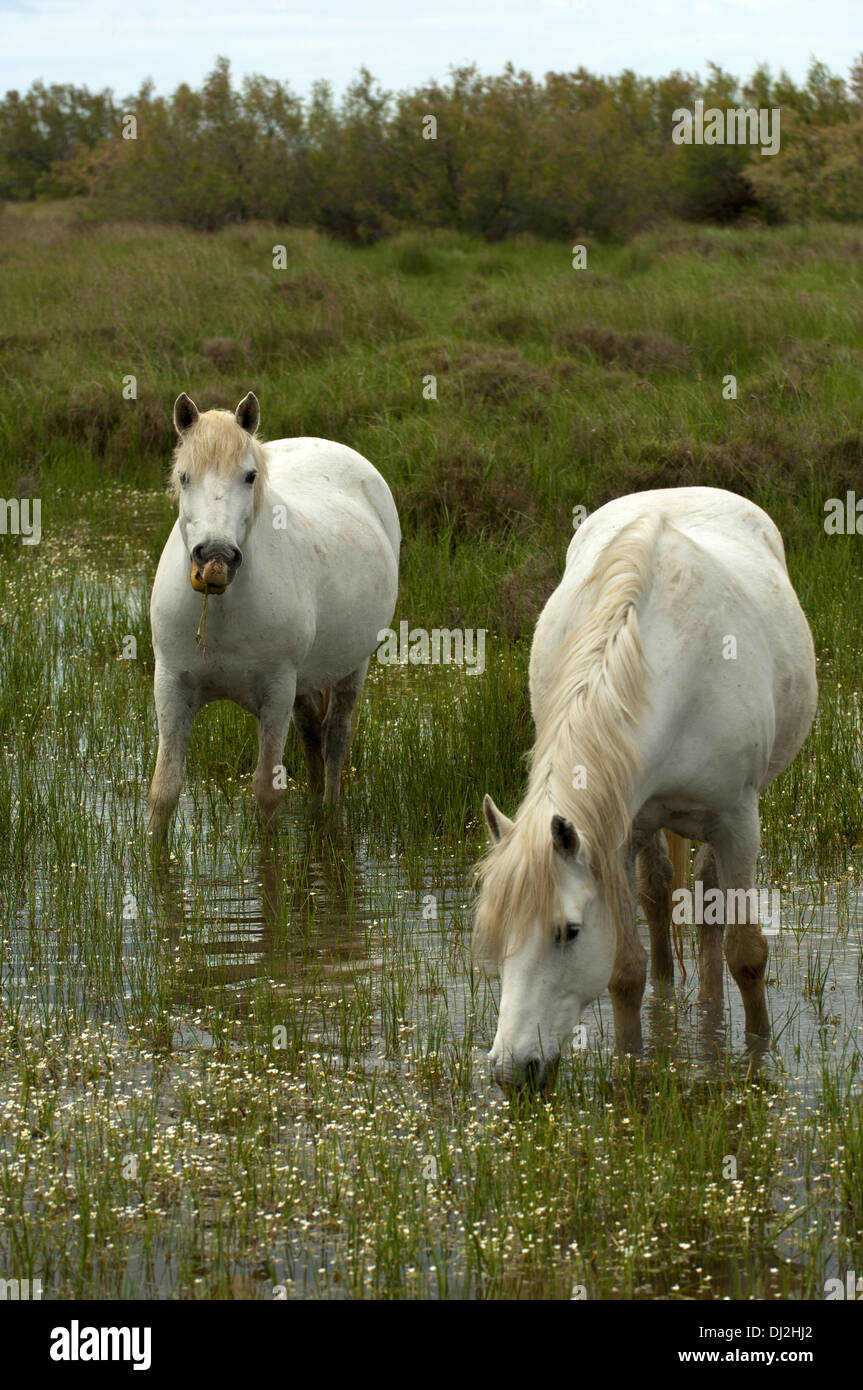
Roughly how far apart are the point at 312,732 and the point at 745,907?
393 centimetres

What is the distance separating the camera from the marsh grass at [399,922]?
3.72m

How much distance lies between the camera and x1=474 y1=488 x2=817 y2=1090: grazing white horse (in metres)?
4.00

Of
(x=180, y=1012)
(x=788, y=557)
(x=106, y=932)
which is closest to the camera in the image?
(x=180, y=1012)

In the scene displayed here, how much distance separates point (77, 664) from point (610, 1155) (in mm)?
6241

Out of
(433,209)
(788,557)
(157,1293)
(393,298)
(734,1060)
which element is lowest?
(157,1293)

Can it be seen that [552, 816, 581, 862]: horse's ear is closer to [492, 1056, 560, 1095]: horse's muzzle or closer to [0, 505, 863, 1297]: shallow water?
[492, 1056, 560, 1095]: horse's muzzle

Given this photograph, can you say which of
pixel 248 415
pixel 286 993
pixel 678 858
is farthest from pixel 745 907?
pixel 248 415

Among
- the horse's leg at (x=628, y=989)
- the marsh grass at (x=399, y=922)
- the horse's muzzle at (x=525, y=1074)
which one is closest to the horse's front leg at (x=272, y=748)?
the marsh grass at (x=399, y=922)

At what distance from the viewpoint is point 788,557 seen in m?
11.2

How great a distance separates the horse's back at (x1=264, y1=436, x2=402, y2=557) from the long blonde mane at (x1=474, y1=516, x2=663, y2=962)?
375 cm

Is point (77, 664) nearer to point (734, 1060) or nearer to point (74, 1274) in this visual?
point (734, 1060)

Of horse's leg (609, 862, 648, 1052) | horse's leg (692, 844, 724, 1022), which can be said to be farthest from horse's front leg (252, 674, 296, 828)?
horse's leg (609, 862, 648, 1052)

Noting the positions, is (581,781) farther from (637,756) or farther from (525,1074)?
(525,1074)

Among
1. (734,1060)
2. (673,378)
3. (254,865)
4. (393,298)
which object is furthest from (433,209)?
(734,1060)
